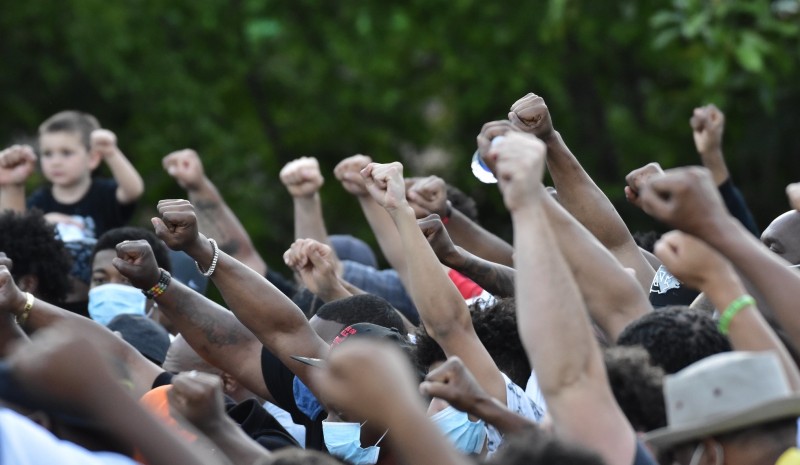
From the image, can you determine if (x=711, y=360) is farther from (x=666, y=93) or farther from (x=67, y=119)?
(x=666, y=93)

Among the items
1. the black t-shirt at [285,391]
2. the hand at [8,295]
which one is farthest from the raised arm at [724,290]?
the hand at [8,295]

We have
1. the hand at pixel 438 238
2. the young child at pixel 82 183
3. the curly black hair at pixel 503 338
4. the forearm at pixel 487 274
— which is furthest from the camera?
the young child at pixel 82 183

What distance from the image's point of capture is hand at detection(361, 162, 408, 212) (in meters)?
3.88

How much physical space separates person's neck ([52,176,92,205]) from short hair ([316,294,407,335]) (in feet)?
10.0

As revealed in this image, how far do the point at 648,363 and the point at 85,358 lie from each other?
1.34 m

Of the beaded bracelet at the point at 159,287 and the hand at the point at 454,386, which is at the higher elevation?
the beaded bracelet at the point at 159,287

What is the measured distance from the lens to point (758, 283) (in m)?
2.97

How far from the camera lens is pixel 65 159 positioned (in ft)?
23.3

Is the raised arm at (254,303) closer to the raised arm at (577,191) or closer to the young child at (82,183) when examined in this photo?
the raised arm at (577,191)

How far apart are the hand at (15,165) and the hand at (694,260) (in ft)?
14.0

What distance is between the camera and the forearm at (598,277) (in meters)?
3.31

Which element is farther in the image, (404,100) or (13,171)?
(404,100)

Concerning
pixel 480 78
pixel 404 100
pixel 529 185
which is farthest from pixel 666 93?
pixel 529 185

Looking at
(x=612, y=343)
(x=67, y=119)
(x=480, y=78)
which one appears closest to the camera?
(x=612, y=343)
